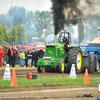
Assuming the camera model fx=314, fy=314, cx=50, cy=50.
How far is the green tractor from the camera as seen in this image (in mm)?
17984

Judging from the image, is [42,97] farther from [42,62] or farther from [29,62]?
[29,62]

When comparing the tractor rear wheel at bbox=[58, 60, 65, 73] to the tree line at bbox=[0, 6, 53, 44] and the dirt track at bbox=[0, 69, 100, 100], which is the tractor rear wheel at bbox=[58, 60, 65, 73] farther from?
the tree line at bbox=[0, 6, 53, 44]

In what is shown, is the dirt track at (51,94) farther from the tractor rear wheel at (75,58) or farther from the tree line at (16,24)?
the tree line at (16,24)

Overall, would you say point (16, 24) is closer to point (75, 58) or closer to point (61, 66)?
point (75, 58)

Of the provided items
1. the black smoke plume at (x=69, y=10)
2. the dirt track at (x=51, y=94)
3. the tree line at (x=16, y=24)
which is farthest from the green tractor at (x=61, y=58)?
the tree line at (x=16, y=24)

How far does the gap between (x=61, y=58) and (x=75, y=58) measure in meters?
1.00

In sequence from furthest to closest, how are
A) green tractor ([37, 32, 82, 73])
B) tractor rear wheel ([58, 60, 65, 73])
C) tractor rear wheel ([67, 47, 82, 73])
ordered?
tractor rear wheel ([67, 47, 82, 73])
green tractor ([37, 32, 82, 73])
tractor rear wheel ([58, 60, 65, 73])

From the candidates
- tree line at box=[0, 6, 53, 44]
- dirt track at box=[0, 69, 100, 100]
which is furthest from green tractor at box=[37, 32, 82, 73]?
tree line at box=[0, 6, 53, 44]

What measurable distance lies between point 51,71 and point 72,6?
606 cm

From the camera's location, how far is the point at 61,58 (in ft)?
62.0

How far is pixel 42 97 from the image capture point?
30.7ft

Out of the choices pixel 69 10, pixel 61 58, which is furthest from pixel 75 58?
pixel 69 10

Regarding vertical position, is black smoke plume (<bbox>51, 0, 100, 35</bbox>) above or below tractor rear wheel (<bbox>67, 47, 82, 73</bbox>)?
above

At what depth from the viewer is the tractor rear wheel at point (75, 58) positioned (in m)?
18.3
